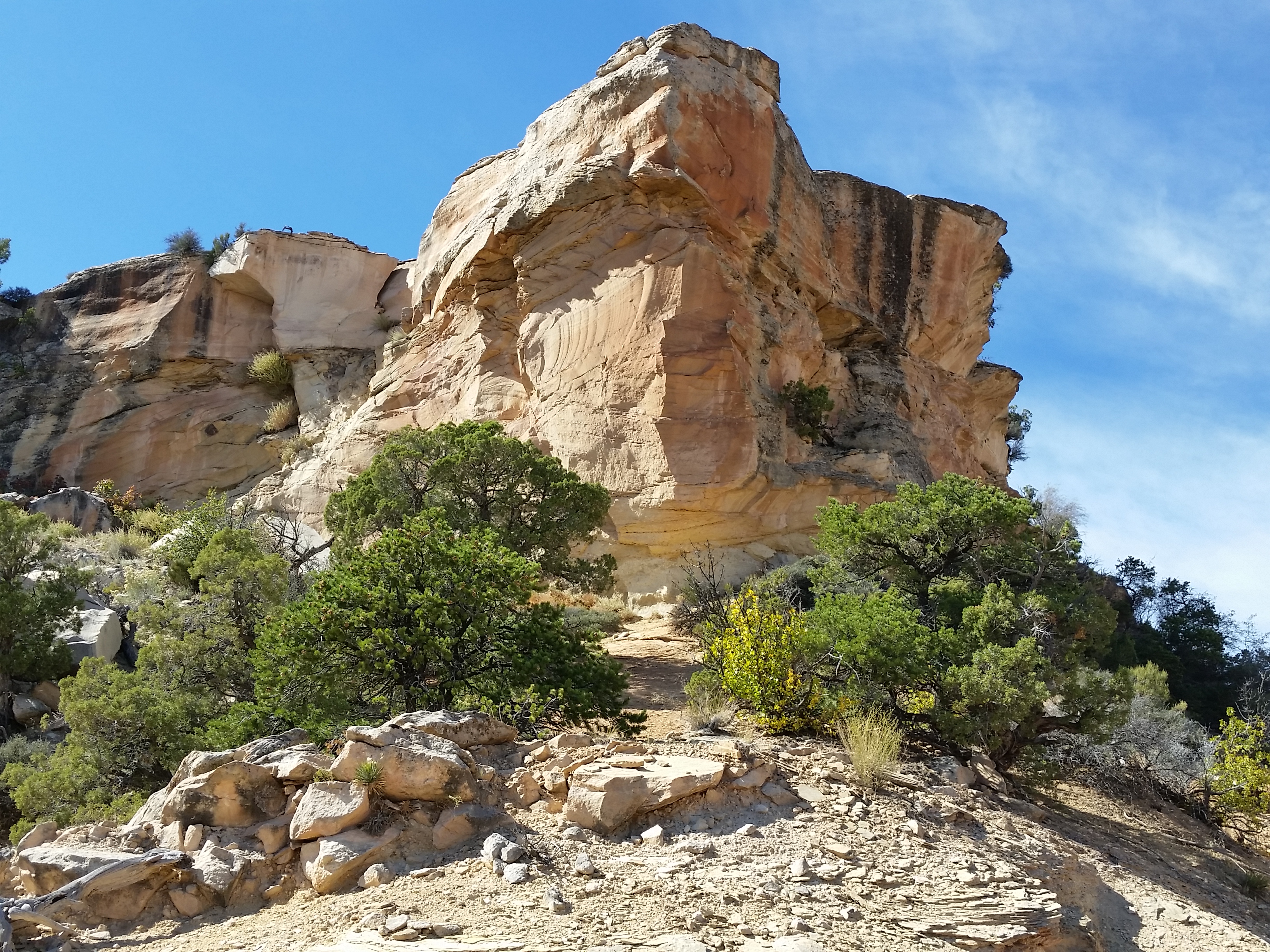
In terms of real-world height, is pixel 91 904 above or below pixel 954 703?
below

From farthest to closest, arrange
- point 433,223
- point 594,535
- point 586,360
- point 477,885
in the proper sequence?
point 433,223 → point 586,360 → point 594,535 → point 477,885

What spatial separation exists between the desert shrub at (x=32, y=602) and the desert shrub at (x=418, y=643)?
719cm

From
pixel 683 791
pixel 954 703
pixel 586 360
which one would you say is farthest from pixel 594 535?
pixel 683 791

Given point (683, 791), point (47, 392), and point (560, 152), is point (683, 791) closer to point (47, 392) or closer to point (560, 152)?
point (560, 152)

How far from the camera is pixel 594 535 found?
19.1m

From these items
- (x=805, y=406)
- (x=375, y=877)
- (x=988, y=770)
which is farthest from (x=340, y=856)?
(x=805, y=406)

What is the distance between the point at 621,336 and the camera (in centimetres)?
2131

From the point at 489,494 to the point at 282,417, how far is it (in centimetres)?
1623

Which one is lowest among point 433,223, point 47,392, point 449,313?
point 47,392

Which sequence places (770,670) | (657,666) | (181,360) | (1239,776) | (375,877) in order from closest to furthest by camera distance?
(375,877), (770,670), (1239,776), (657,666), (181,360)

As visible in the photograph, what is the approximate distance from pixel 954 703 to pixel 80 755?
9876 mm

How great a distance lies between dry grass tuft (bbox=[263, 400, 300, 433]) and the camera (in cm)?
3062

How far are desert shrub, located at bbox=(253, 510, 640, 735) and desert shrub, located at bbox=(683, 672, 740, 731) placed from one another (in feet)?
2.84

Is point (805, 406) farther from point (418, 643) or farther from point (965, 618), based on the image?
point (418, 643)
